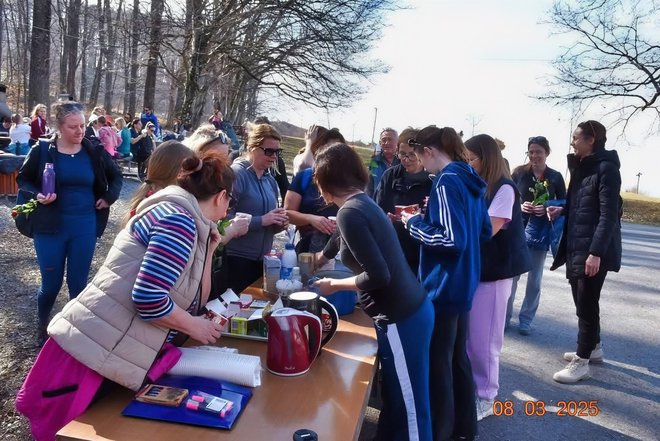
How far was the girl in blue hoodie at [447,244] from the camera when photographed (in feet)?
7.50

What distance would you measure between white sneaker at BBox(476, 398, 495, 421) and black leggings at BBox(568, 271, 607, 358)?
954 mm

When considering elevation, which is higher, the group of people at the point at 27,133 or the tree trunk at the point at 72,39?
the tree trunk at the point at 72,39

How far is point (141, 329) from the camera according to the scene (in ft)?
5.03

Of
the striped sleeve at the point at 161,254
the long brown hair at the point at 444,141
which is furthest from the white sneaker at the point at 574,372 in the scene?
the striped sleeve at the point at 161,254

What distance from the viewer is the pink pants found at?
2957 millimetres

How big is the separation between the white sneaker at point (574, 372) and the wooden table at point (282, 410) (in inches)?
86.8

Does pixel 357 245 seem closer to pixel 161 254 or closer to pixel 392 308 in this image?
pixel 392 308

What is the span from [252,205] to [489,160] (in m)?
1.45

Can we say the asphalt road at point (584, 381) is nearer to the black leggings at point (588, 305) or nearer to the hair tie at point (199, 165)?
the black leggings at point (588, 305)

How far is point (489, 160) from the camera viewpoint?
2.91 metres

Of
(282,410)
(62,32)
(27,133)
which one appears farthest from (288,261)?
(62,32)

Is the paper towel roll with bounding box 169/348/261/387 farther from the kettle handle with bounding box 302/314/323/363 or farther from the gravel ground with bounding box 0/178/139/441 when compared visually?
the gravel ground with bounding box 0/178/139/441

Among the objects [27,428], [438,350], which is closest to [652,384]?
[438,350]

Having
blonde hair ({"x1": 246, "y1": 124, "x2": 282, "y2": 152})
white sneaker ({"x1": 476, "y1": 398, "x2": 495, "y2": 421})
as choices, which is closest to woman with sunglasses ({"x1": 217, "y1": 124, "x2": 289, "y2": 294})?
blonde hair ({"x1": 246, "y1": 124, "x2": 282, "y2": 152})
